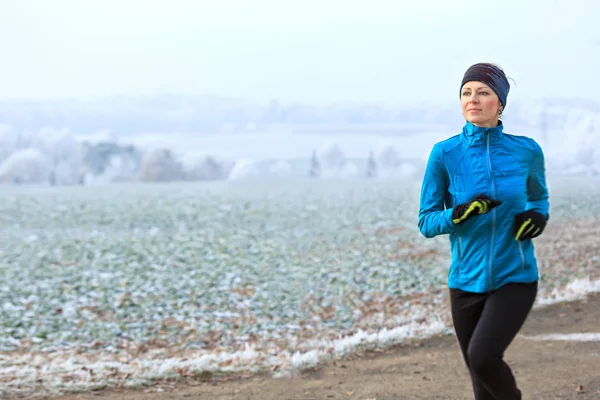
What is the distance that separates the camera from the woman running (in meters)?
2.51

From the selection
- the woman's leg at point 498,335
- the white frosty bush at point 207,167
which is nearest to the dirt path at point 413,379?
the woman's leg at point 498,335

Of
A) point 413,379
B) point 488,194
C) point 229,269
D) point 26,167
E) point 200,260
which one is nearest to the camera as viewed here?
point 488,194

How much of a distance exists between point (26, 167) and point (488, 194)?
24.0ft

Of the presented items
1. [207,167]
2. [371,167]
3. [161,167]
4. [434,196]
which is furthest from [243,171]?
[434,196]

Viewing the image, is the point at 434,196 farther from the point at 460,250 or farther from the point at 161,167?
the point at 161,167

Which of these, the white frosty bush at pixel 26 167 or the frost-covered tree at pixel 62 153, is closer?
the white frosty bush at pixel 26 167

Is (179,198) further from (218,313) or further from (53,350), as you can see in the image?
(53,350)

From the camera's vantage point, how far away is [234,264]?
8.37 meters

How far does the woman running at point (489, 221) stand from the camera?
2.51 m

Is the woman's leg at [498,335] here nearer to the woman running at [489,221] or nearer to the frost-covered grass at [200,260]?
the woman running at [489,221]

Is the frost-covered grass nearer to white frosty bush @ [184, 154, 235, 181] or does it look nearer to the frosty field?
the frosty field

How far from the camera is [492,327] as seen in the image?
2488 mm

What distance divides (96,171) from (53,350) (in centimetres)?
295

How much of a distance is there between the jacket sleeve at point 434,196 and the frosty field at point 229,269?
340cm
